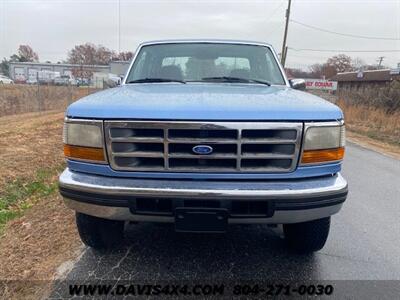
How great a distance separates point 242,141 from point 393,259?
2.04m

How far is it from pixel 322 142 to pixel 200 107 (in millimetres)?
898

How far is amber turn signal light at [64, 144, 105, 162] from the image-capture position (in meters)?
2.48

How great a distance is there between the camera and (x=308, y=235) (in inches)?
119

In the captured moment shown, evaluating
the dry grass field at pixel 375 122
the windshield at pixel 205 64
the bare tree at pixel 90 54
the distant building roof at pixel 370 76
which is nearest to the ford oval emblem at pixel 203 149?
the windshield at pixel 205 64

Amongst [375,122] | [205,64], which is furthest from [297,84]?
[375,122]

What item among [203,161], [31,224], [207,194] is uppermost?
[203,161]

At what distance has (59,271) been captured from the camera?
2.86 meters

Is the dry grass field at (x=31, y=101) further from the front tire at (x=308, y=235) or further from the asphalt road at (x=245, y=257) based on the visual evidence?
the front tire at (x=308, y=235)

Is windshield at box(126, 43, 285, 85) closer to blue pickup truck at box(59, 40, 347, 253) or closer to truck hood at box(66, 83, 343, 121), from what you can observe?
truck hood at box(66, 83, 343, 121)

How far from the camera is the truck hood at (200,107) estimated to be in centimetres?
235

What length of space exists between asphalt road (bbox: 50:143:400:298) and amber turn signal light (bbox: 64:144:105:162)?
979 mm

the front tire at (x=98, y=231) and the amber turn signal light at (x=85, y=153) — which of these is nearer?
the amber turn signal light at (x=85, y=153)

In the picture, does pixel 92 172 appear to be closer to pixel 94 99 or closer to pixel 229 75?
pixel 94 99

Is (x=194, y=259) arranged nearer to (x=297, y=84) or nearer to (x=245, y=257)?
(x=245, y=257)
